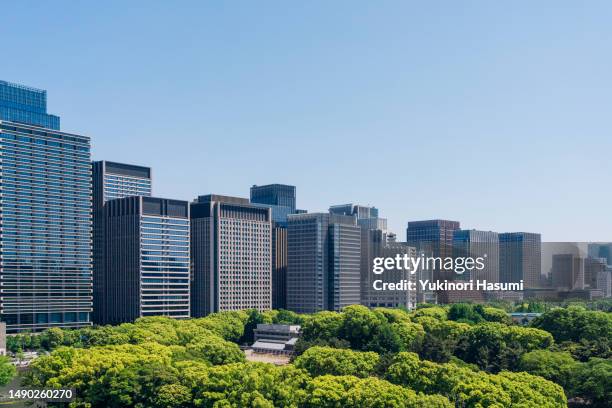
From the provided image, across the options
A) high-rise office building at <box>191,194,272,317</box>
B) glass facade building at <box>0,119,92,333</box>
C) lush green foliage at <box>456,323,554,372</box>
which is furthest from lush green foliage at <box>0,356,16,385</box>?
high-rise office building at <box>191,194,272,317</box>

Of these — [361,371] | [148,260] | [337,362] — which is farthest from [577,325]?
[148,260]

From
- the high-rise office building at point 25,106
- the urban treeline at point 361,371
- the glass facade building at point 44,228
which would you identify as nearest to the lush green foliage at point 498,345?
the urban treeline at point 361,371

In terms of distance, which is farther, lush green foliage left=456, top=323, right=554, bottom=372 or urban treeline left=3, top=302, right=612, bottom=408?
lush green foliage left=456, top=323, right=554, bottom=372

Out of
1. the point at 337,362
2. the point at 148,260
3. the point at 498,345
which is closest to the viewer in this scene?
the point at 337,362

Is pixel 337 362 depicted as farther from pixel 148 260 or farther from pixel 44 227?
pixel 44 227

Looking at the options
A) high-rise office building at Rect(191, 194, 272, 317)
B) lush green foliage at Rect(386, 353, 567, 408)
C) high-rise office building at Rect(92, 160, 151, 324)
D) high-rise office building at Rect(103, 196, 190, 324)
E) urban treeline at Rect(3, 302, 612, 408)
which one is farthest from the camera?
high-rise office building at Rect(191, 194, 272, 317)

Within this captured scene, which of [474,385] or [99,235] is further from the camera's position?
[99,235]

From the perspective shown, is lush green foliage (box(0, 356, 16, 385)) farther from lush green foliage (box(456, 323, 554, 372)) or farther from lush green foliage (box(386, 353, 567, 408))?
lush green foliage (box(456, 323, 554, 372))
